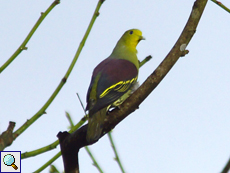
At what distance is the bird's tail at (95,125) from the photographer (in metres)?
3.01

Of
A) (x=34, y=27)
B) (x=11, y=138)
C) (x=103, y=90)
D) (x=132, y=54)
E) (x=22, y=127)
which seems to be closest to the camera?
(x=11, y=138)

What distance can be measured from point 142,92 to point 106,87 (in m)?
0.89

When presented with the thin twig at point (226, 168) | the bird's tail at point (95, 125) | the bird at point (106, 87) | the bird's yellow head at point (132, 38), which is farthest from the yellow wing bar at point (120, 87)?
the thin twig at point (226, 168)

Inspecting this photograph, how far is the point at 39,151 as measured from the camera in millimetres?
2473

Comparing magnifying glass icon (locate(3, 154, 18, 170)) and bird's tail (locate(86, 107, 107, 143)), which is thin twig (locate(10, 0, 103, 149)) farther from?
magnifying glass icon (locate(3, 154, 18, 170))

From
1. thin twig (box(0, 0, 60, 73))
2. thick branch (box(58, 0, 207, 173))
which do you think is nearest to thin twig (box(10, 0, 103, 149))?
thin twig (box(0, 0, 60, 73))

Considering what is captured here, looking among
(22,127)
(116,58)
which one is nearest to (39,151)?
(22,127)

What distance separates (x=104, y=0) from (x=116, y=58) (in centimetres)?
196

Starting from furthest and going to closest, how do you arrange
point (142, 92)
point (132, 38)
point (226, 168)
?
point (132, 38), point (142, 92), point (226, 168)

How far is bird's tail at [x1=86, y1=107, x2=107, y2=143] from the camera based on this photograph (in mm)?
3006

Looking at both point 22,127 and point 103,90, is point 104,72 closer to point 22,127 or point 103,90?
point 103,90

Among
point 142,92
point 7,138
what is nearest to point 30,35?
point 7,138

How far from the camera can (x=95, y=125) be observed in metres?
3.20

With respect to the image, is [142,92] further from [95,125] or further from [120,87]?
[120,87]
